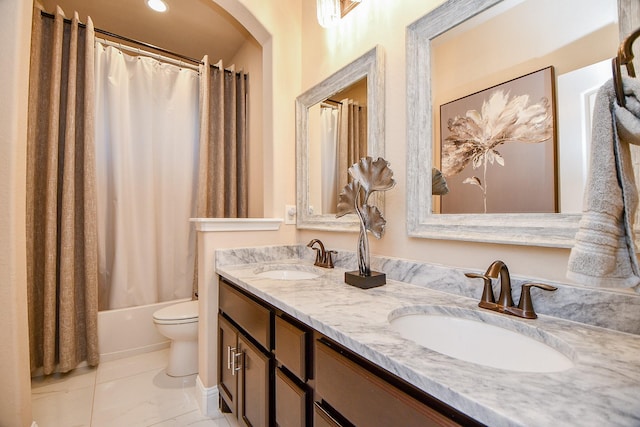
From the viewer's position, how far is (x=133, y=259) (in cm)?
227

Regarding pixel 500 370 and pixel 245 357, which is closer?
pixel 500 370

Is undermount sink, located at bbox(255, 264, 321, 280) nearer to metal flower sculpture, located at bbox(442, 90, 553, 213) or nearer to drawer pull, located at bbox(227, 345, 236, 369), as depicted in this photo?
drawer pull, located at bbox(227, 345, 236, 369)

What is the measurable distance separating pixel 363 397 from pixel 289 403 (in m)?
0.40

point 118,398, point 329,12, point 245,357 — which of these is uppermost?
point 329,12

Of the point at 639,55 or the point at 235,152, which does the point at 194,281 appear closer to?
the point at 235,152

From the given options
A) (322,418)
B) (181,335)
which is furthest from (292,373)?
(181,335)

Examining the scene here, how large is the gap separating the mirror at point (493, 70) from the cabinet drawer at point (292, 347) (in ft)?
1.98

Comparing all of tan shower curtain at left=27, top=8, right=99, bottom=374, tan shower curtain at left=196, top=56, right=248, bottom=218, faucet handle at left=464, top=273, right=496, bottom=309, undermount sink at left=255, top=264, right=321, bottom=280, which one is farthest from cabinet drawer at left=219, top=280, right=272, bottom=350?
tan shower curtain at left=27, top=8, right=99, bottom=374

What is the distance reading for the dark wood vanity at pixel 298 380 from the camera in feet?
1.88

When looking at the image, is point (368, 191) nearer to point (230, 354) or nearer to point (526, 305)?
point (526, 305)

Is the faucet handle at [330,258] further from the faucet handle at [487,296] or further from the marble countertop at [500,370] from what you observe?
the faucet handle at [487,296]

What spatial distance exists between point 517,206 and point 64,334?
2.58 meters

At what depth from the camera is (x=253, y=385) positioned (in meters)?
1.18

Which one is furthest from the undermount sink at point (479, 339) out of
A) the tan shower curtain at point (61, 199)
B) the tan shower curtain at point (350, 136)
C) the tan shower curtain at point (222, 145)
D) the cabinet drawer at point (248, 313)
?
the tan shower curtain at point (61, 199)
